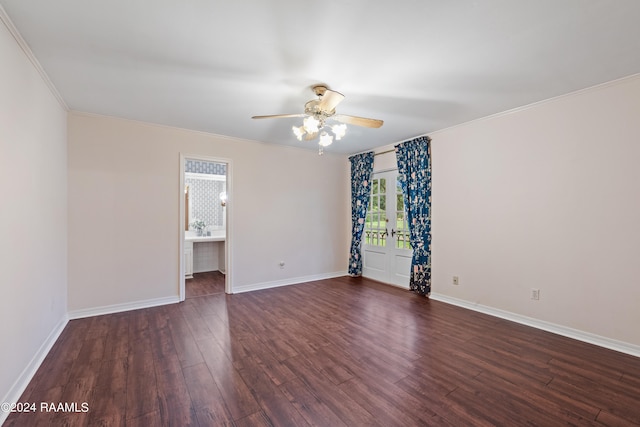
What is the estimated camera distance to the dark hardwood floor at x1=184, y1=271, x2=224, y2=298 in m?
4.52

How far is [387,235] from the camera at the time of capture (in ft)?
16.9

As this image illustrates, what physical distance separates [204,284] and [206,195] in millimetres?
2257

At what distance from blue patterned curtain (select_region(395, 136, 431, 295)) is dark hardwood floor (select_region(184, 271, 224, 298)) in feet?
10.8

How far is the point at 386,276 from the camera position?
5184mm

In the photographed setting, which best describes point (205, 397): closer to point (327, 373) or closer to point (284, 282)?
point (327, 373)

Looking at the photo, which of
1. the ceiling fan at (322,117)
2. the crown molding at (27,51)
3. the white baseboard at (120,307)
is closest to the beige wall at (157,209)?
the white baseboard at (120,307)

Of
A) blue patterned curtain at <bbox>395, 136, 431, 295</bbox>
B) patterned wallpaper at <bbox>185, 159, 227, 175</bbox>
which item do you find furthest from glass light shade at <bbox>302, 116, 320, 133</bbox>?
patterned wallpaper at <bbox>185, 159, 227, 175</bbox>

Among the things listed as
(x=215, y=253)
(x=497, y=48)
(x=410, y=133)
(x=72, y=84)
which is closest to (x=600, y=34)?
(x=497, y=48)

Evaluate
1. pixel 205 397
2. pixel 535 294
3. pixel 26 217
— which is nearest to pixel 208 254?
pixel 26 217

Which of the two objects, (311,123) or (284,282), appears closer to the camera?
(311,123)

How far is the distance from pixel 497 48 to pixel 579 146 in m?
1.69

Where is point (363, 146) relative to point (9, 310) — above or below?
above

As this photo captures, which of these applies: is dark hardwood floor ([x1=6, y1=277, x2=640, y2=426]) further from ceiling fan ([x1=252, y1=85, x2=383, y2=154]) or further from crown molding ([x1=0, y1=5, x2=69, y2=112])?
crown molding ([x1=0, y1=5, x2=69, y2=112])

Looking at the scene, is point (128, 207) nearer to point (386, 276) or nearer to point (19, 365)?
point (19, 365)
